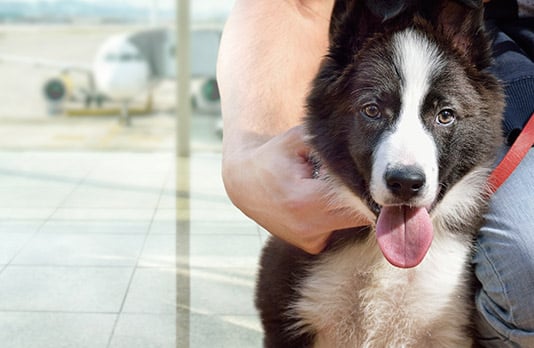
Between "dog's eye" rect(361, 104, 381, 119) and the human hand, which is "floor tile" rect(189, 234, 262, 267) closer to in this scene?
the human hand

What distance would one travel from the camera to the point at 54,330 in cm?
228

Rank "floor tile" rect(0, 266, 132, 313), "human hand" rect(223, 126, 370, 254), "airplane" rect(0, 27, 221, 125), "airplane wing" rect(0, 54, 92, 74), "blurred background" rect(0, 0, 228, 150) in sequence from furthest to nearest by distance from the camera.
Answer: "airplane wing" rect(0, 54, 92, 74) < "airplane" rect(0, 27, 221, 125) < "blurred background" rect(0, 0, 228, 150) < "floor tile" rect(0, 266, 132, 313) < "human hand" rect(223, 126, 370, 254)

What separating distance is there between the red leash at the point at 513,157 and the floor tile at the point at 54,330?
1329 millimetres

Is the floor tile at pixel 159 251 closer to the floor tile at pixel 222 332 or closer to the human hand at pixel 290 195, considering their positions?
the floor tile at pixel 222 332

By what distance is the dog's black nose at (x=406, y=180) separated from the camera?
1.14 m

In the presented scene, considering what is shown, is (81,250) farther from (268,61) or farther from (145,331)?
(268,61)

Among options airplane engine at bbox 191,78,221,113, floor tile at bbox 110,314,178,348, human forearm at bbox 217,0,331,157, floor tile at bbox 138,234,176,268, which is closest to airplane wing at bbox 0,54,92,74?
airplane engine at bbox 191,78,221,113

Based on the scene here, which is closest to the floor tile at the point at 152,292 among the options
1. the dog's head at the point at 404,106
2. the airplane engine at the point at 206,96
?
the dog's head at the point at 404,106

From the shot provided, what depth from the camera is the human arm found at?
1.38 m

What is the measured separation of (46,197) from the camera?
3.76m

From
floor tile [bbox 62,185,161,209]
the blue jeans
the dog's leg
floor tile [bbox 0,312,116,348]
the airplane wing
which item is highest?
the blue jeans

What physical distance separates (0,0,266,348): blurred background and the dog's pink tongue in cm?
89

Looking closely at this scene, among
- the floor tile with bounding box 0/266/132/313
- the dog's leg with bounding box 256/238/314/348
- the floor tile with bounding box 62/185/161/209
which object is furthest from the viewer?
the floor tile with bounding box 62/185/161/209

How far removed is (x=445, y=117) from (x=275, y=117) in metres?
0.47
